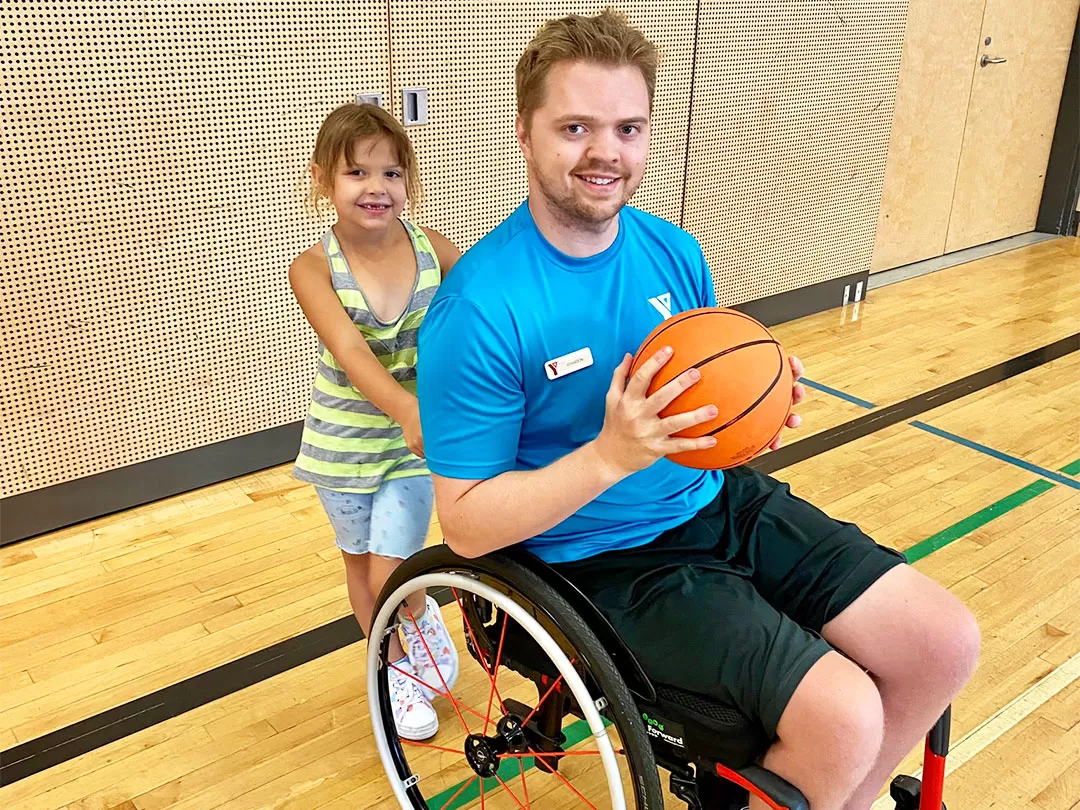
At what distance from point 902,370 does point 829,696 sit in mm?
2967

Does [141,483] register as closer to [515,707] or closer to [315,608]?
[315,608]

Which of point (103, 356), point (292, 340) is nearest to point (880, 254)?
point (292, 340)

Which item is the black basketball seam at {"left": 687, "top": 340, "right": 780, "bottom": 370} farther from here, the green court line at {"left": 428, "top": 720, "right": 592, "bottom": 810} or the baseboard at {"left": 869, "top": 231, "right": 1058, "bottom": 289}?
the baseboard at {"left": 869, "top": 231, "right": 1058, "bottom": 289}

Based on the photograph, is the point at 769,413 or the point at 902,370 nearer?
the point at 769,413

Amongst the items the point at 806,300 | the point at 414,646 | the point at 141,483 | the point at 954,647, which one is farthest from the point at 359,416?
the point at 806,300

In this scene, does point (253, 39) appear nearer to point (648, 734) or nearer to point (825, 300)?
point (648, 734)

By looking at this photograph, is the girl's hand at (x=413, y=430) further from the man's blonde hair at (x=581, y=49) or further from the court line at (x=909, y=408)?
the court line at (x=909, y=408)

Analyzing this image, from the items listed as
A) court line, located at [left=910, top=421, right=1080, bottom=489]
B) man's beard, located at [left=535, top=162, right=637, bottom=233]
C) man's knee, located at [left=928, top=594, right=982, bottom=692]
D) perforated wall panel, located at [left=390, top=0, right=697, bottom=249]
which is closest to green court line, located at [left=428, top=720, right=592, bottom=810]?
man's knee, located at [left=928, top=594, right=982, bottom=692]

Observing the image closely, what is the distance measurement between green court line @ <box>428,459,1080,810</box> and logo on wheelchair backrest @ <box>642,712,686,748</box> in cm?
63

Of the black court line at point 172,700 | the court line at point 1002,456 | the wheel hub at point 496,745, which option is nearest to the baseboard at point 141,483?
the black court line at point 172,700

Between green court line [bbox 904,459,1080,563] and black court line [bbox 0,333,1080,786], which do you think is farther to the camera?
green court line [bbox 904,459,1080,563]

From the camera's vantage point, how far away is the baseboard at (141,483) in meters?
2.71

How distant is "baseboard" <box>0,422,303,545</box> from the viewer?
271cm

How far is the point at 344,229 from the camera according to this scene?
6.14 feet
